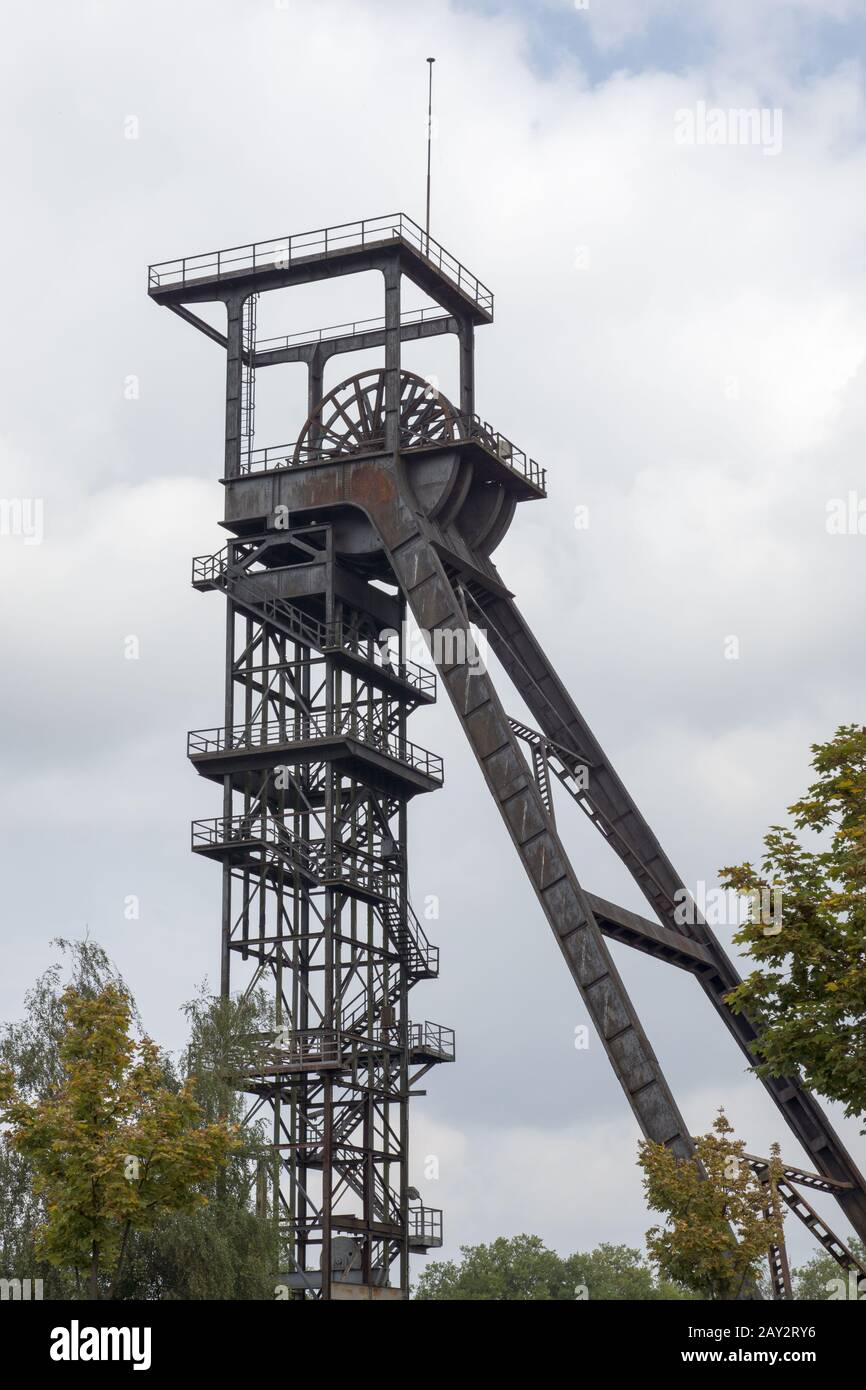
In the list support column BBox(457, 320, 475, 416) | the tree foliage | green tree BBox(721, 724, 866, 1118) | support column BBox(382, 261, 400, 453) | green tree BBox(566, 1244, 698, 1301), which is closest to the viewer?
green tree BBox(721, 724, 866, 1118)

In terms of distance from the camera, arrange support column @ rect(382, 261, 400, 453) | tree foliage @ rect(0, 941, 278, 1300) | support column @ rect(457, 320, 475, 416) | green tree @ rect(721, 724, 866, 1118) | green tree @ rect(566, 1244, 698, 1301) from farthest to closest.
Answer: green tree @ rect(566, 1244, 698, 1301), support column @ rect(457, 320, 475, 416), support column @ rect(382, 261, 400, 453), tree foliage @ rect(0, 941, 278, 1300), green tree @ rect(721, 724, 866, 1118)

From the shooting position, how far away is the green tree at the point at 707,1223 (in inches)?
1630

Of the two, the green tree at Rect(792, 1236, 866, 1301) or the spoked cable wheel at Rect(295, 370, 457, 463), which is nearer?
the spoked cable wheel at Rect(295, 370, 457, 463)

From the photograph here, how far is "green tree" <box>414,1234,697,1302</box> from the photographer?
10925 centimetres

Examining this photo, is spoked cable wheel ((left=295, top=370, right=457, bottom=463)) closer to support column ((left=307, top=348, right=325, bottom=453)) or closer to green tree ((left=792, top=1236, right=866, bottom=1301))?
support column ((left=307, top=348, right=325, bottom=453))

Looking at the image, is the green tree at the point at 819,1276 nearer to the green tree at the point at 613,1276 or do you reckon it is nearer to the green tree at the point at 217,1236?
the green tree at the point at 613,1276

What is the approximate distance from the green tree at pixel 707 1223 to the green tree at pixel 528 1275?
219 ft

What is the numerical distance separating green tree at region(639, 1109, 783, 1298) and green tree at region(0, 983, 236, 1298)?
9.85 meters

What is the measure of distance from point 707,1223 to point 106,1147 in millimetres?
13005

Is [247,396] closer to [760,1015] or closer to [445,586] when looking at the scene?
[445,586]

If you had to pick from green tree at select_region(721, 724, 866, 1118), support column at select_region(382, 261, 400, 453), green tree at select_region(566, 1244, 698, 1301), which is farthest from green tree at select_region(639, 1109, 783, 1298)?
green tree at select_region(566, 1244, 698, 1301)
